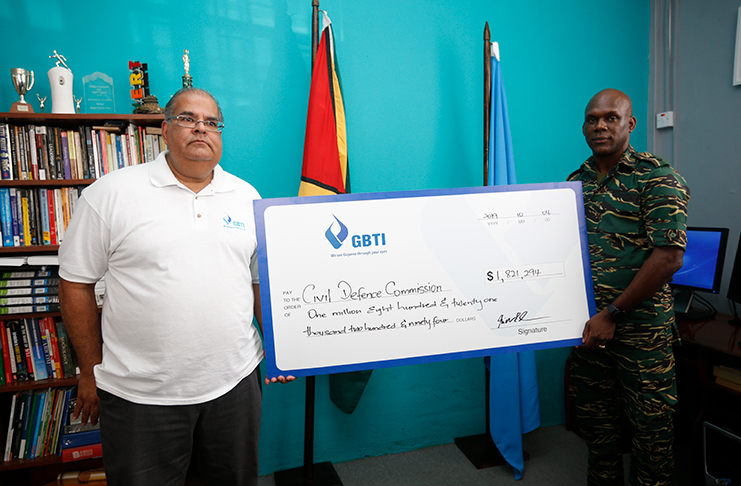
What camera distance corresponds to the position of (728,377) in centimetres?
176

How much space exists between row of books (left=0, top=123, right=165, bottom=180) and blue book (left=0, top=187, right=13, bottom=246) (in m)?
0.07

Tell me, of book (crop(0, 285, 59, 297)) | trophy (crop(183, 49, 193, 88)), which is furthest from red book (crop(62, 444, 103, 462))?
trophy (crop(183, 49, 193, 88))

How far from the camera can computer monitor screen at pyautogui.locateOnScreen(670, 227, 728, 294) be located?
2.06 meters

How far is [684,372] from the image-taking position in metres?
2.27

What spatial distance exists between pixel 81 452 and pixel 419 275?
5.49ft

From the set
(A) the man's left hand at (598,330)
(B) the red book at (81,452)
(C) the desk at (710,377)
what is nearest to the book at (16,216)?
(B) the red book at (81,452)

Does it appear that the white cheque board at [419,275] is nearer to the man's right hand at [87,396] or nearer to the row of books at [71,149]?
the man's right hand at [87,396]

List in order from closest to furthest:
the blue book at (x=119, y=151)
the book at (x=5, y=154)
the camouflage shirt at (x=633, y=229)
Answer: the camouflage shirt at (x=633, y=229) → the book at (x=5, y=154) → the blue book at (x=119, y=151)

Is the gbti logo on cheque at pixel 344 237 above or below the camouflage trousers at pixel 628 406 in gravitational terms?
above

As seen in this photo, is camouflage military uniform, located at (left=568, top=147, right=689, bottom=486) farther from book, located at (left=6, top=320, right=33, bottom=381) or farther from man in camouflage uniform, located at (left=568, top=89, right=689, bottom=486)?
book, located at (left=6, top=320, right=33, bottom=381)

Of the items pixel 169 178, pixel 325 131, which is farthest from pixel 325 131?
pixel 169 178

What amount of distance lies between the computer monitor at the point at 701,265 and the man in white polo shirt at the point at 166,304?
2.20 metres

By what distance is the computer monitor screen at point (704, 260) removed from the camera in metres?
2.06

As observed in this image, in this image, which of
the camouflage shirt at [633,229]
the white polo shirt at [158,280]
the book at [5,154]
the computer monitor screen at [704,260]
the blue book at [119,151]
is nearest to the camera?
the white polo shirt at [158,280]
